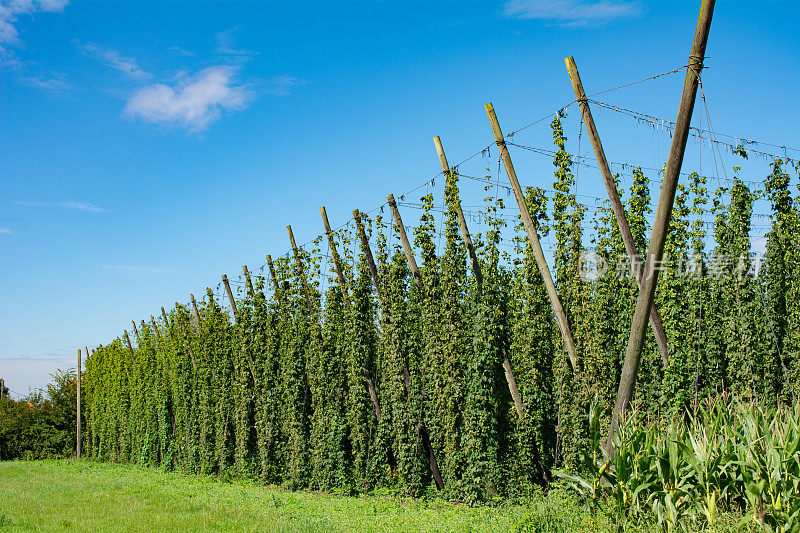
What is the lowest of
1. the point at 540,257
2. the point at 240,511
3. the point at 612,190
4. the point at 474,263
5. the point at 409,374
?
the point at 240,511

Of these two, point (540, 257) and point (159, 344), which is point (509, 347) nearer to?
point (540, 257)

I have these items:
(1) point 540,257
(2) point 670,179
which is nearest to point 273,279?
(1) point 540,257

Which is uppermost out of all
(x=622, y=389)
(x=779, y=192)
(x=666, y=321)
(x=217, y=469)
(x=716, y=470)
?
(x=779, y=192)

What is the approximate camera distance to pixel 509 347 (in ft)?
34.0

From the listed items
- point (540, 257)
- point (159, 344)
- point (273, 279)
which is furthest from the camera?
point (159, 344)

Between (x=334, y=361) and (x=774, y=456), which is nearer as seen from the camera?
(x=774, y=456)

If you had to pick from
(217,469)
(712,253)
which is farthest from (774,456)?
(217,469)

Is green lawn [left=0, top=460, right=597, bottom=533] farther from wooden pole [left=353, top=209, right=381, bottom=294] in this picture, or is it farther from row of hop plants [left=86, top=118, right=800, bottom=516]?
wooden pole [left=353, top=209, right=381, bottom=294]

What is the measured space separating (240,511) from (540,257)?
6569 millimetres

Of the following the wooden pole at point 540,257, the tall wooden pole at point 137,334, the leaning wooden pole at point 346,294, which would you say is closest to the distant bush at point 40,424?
the tall wooden pole at point 137,334

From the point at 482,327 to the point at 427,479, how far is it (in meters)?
3.18

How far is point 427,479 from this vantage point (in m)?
11.0

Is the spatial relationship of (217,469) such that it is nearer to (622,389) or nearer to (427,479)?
(427,479)

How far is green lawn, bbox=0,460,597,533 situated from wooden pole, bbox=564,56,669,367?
282 cm
